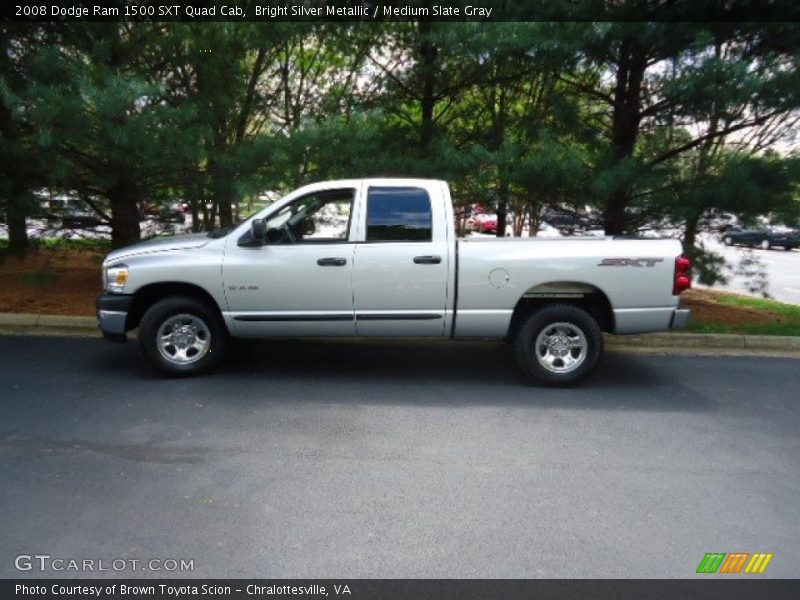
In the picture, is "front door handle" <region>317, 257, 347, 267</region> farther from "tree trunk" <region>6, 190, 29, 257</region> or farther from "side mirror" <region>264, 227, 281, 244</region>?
"tree trunk" <region>6, 190, 29, 257</region>

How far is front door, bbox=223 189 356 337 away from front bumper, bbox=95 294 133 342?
3.20ft

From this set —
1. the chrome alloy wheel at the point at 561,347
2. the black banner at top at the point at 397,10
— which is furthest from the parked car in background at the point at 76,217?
the chrome alloy wheel at the point at 561,347

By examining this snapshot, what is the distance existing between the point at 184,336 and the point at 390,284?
2.08 meters

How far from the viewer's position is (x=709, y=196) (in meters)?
7.47

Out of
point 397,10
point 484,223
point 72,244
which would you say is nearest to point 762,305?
point 484,223

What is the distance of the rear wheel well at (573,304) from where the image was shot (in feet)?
19.4

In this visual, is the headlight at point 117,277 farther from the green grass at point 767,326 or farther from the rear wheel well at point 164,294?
the green grass at point 767,326

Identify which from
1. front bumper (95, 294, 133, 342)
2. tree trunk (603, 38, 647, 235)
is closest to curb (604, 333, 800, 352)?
tree trunk (603, 38, 647, 235)

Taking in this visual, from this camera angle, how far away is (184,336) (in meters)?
6.01

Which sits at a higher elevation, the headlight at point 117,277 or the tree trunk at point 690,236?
the tree trunk at point 690,236

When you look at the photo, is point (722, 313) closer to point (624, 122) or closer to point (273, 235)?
point (624, 122)

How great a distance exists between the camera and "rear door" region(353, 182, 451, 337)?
229 inches

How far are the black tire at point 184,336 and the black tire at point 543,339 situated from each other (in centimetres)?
292
